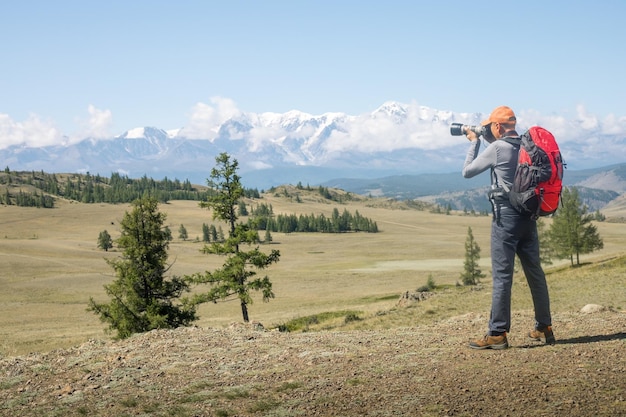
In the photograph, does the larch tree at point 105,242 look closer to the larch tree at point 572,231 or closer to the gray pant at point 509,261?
the larch tree at point 572,231

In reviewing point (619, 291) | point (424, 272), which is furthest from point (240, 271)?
point (424, 272)

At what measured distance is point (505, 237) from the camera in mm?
9781

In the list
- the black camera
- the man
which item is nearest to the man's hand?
the black camera

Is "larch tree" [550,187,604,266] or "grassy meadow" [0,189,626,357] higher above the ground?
"larch tree" [550,187,604,266]

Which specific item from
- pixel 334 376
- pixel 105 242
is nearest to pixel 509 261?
pixel 334 376

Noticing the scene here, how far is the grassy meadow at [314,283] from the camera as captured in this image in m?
31.8

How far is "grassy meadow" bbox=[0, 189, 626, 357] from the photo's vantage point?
31.8 meters

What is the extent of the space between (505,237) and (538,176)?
121cm

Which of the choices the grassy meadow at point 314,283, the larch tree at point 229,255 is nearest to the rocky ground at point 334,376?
the grassy meadow at point 314,283

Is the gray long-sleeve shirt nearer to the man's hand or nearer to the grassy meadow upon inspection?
the man's hand

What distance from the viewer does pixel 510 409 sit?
7055 mm

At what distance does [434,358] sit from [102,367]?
6141 millimetres

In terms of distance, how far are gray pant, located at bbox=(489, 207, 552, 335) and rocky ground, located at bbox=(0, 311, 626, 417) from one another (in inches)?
23.9

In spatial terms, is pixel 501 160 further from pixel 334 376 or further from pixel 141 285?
pixel 141 285
